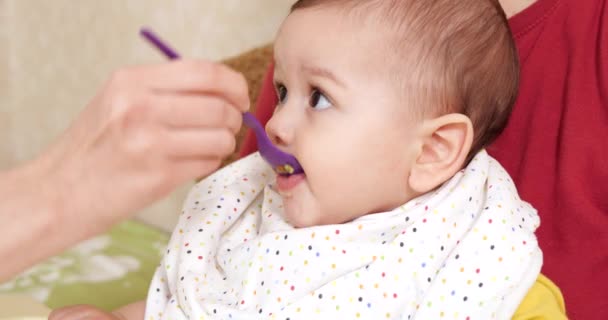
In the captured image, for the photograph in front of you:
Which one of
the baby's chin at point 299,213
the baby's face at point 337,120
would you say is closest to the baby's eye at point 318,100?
the baby's face at point 337,120

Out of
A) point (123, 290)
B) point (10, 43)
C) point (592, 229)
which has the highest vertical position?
point (10, 43)

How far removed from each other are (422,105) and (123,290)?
866 mm

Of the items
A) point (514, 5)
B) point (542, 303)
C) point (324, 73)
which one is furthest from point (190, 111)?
point (514, 5)

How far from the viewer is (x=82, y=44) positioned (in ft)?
7.27

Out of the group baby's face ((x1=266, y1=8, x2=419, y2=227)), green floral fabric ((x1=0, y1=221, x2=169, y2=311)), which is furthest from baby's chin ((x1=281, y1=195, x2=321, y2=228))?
green floral fabric ((x1=0, y1=221, x2=169, y2=311))

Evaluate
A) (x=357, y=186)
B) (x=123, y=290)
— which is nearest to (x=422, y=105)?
(x=357, y=186)

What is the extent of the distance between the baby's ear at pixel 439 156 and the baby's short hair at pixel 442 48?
0.03 metres

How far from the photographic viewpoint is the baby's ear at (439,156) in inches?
35.8

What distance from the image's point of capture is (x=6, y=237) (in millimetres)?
663

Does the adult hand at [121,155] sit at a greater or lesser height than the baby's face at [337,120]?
greater

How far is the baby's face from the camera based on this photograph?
34.5 inches

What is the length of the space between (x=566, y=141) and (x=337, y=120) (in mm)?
Result: 366

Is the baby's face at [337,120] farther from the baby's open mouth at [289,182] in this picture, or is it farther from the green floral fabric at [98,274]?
the green floral fabric at [98,274]

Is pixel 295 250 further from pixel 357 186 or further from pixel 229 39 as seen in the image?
pixel 229 39
